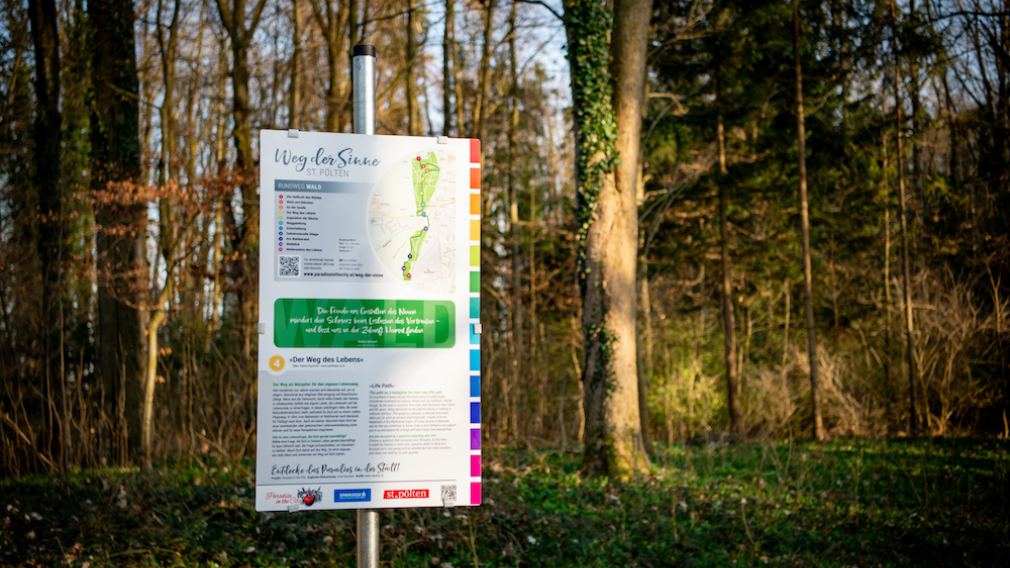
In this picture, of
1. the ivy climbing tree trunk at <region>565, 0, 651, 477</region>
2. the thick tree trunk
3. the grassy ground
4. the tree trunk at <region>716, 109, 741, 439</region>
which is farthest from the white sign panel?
the tree trunk at <region>716, 109, 741, 439</region>

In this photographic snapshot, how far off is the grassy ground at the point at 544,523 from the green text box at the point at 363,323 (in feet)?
10.2

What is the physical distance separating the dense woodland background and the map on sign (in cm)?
647

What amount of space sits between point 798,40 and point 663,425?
8.82 metres

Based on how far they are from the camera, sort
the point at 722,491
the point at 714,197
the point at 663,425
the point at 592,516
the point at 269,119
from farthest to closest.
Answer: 1. the point at 269,119
2. the point at 663,425
3. the point at 714,197
4. the point at 722,491
5. the point at 592,516

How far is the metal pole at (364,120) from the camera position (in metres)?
3.71

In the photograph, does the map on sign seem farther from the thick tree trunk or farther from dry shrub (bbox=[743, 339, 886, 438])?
dry shrub (bbox=[743, 339, 886, 438])

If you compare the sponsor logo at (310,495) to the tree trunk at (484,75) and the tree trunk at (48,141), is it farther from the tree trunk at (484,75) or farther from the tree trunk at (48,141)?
the tree trunk at (484,75)

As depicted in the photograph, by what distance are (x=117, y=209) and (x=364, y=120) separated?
8797mm

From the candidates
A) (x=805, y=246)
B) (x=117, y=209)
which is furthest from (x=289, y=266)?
(x=805, y=246)

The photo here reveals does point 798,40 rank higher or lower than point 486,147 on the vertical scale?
higher

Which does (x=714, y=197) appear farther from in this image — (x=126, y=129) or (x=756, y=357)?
(x=126, y=129)

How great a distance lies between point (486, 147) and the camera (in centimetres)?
2044

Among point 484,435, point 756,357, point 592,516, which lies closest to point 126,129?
point 484,435

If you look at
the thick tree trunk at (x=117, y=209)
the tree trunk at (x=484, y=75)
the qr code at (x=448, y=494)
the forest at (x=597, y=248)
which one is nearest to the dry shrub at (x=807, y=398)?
the forest at (x=597, y=248)
